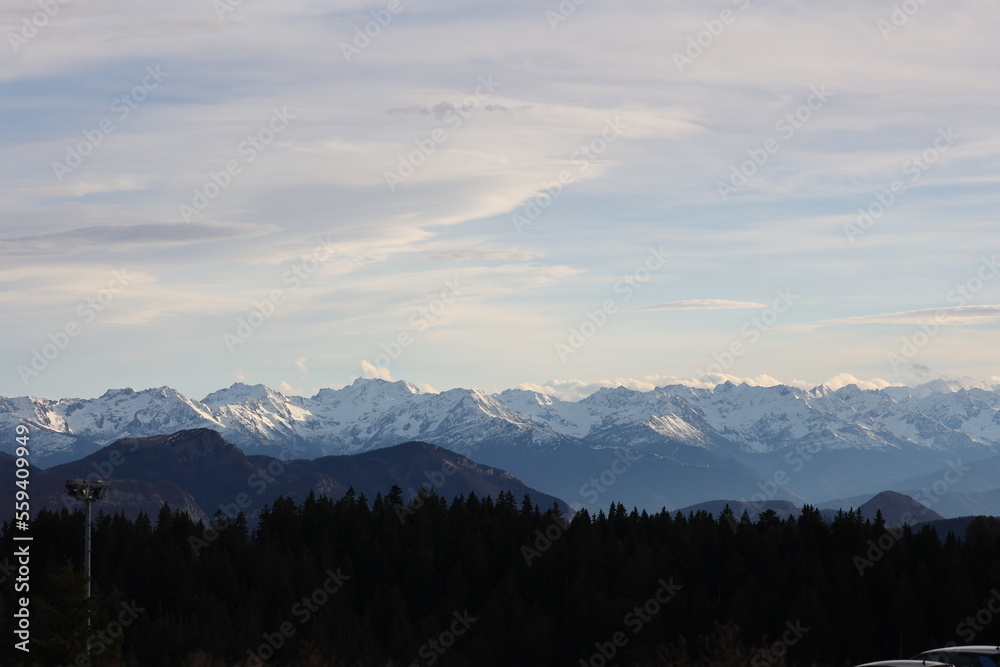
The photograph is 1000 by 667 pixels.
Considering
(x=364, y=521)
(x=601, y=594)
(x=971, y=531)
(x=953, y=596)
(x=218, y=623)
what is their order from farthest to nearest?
1. (x=364, y=521)
2. (x=971, y=531)
3. (x=601, y=594)
4. (x=953, y=596)
5. (x=218, y=623)

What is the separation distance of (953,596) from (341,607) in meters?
80.0

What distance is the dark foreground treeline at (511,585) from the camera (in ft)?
451

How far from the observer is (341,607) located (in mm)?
151000

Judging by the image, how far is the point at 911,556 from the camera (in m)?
158

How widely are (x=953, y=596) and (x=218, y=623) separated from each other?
91.1 metres

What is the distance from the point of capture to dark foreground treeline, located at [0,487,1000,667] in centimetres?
13738

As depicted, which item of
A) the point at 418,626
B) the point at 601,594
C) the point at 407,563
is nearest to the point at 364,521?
the point at 407,563

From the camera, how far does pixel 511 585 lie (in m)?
156

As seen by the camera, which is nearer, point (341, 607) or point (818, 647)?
point (818, 647)

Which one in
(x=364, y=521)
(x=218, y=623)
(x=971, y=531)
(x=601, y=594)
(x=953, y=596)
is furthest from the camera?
(x=364, y=521)

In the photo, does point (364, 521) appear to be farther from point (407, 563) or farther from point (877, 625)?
point (877, 625)

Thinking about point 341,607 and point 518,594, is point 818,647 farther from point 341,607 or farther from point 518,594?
point 341,607

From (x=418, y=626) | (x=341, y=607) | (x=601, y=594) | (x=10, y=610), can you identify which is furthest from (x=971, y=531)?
(x=10, y=610)

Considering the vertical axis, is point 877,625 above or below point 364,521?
below
